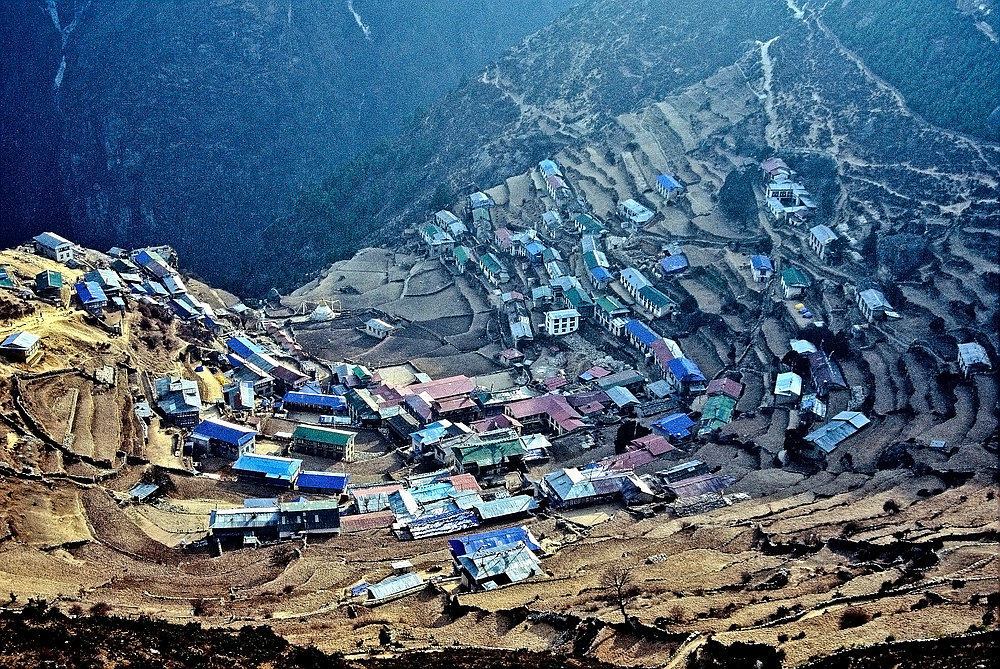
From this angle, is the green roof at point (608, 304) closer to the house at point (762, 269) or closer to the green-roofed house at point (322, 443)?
the house at point (762, 269)

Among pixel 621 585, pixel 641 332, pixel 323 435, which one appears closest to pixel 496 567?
pixel 621 585

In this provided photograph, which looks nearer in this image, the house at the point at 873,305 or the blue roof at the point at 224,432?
the blue roof at the point at 224,432

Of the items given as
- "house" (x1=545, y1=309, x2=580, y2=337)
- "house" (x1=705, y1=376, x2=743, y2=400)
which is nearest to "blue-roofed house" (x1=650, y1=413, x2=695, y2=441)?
"house" (x1=705, y1=376, x2=743, y2=400)

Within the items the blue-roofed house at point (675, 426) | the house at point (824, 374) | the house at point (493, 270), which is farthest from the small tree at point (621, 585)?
the house at point (493, 270)

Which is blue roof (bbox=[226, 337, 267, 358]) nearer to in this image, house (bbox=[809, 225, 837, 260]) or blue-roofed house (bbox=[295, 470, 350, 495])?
blue-roofed house (bbox=[295, 470, 350, 495])

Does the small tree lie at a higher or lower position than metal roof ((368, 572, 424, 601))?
lower

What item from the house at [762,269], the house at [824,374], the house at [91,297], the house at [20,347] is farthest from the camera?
the house at [762,269]
